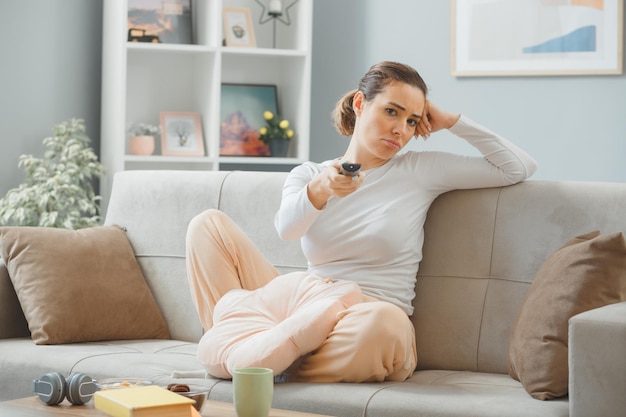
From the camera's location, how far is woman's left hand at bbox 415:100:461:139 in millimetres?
2508

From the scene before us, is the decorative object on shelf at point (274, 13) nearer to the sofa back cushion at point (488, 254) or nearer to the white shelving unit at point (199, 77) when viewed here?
the white shelving unit at point (199, 77)

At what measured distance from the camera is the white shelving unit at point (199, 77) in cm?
425

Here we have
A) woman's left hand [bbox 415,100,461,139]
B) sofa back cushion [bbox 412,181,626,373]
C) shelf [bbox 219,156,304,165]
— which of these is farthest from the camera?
shelf [bbox 219,156,304,165]

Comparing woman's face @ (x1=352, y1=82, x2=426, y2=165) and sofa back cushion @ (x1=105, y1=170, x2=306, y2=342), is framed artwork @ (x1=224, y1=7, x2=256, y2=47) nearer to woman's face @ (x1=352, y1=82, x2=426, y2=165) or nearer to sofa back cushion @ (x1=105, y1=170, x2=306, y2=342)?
sofa back cushion @ (x1=105, y1=170, x2=306, y2=342)

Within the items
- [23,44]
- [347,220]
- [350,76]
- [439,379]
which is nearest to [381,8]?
[350,76]

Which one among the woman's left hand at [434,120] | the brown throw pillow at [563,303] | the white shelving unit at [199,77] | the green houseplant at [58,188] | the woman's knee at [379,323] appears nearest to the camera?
the brown throw pillow at [563,303]

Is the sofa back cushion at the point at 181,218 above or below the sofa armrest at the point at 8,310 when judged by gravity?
above

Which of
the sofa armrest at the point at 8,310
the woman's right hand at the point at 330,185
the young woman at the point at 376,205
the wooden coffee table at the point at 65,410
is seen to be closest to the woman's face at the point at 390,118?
the young woman at the point at 376,205

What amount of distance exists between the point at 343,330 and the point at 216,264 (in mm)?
489

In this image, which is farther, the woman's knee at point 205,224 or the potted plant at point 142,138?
the potted plant at point 142,138

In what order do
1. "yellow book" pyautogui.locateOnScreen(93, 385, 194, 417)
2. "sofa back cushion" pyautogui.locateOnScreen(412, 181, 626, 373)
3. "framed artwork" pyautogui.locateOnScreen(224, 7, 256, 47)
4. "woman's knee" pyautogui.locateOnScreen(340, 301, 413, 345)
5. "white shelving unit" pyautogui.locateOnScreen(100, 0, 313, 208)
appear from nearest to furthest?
"yellow book" pyautogui.locateOnScreen(93, 385, 194, 417)
"woman's knee" pyautogui.locateOnScreen(340, 301, 413, 345)
"sofa back cushion" pyautogui.locateOnScreen(412, 181, 626, 373)
"white shelving unit" pyautogui.locateOnScreen(100, 0, 313, 208)
"framed artwork" pyautogui.locateOnScreen(224, 7, 256, 47)

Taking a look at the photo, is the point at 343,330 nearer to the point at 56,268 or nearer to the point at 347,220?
the point at 347,220

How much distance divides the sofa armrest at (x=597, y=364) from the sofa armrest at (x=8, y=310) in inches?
66.4

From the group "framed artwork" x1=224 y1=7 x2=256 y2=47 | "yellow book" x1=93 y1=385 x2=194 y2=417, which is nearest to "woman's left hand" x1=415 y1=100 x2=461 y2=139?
"yellow book" x1=93 y1=385 x2=194 y2=417
